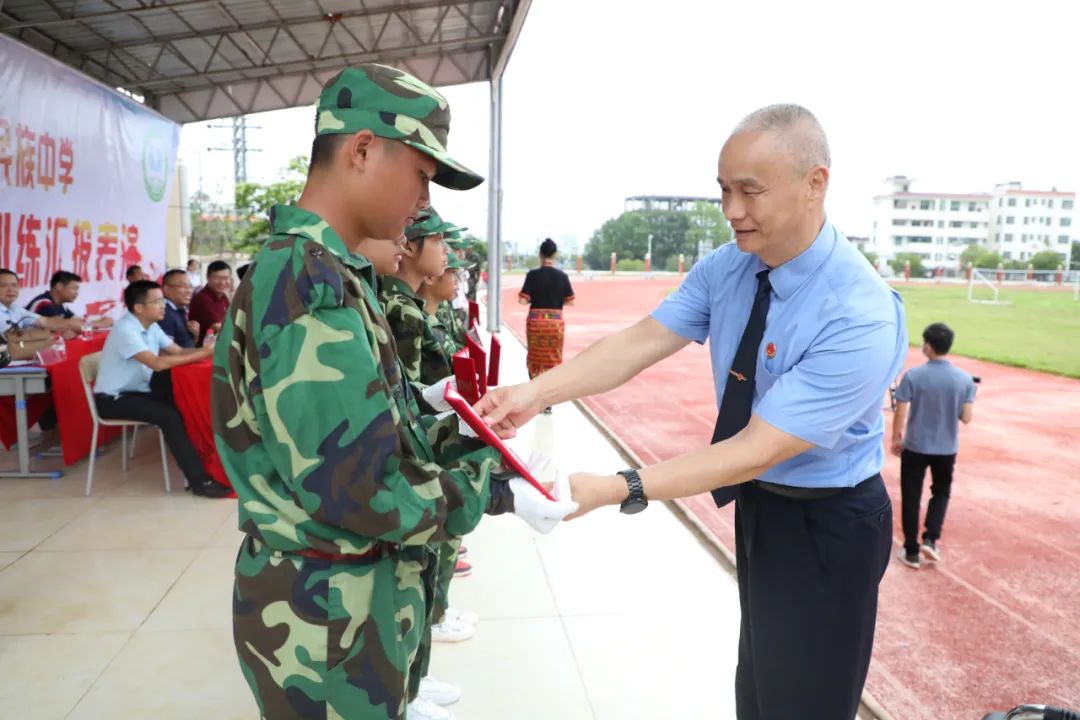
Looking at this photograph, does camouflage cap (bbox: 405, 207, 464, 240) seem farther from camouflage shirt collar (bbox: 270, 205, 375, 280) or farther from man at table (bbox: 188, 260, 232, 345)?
man at table (bbox: 188, 260, 232, 345)

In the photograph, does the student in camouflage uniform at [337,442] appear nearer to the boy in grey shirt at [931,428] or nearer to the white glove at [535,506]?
the white glove at [535,506]

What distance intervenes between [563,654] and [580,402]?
5186 mm

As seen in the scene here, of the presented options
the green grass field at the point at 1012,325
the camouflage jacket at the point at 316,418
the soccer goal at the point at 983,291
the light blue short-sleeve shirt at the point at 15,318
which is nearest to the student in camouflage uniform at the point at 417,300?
the camouflage jacket at the point at 316,418

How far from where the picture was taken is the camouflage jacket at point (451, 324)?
398cm

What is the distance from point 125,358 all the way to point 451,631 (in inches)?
120

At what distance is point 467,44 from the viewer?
1229 centimetres

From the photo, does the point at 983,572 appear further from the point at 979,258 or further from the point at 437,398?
the point at 979,258

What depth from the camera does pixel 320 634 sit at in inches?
49.3

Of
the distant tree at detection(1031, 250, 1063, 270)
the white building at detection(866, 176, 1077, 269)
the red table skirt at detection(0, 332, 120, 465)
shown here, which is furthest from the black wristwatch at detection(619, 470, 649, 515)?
the white building at detection(866, 176, 1077, 269)

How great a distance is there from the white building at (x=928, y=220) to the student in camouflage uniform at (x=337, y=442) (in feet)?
223

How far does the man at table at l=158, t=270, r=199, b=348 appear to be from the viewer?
20.7 feet

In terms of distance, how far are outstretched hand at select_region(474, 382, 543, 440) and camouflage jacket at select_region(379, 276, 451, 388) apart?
2.83 ft

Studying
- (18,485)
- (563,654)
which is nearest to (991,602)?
(563,654)

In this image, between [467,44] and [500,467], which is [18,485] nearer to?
[500,467]
